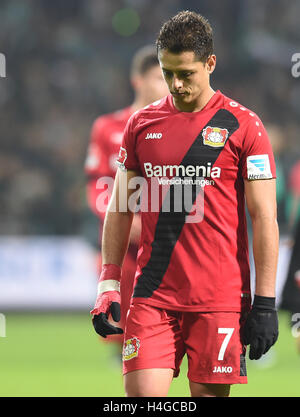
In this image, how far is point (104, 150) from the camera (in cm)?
647

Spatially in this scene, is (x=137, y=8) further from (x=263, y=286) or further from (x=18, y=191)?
(x=263, y=286)

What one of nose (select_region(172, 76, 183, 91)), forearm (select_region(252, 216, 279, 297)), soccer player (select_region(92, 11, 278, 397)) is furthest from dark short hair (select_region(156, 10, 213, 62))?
forearm (select_region(252, 216, 279, 297))

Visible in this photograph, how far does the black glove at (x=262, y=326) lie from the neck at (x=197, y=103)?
83 centimetres

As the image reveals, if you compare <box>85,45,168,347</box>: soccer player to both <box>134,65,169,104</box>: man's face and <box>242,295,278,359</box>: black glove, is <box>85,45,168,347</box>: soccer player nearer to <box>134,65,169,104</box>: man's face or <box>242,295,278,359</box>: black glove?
<box>134,65,169,104</box>: man's face

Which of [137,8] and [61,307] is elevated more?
[137,8]

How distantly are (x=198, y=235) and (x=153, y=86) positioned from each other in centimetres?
242

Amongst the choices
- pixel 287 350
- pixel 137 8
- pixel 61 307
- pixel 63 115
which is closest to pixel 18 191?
pixel 63 115

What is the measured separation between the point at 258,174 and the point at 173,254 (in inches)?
19.4

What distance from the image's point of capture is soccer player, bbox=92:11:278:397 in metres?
3.65

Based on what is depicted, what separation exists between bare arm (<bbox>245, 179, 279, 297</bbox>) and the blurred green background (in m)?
2.83

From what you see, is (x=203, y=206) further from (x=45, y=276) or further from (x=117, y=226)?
(x=45, y=276)

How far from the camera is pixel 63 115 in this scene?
14977 mm

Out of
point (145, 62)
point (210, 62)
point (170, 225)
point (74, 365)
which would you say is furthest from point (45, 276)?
point (210, 62)
